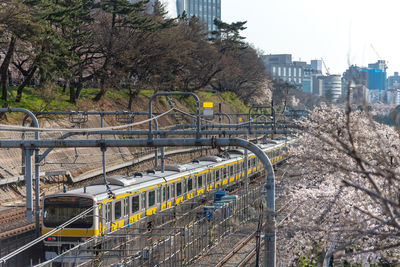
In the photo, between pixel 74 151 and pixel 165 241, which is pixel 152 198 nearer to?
pixel 165 241

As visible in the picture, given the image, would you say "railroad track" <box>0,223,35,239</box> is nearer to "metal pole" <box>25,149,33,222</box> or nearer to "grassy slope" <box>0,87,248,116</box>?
"metal pole" <box>25,149,33,222</box>

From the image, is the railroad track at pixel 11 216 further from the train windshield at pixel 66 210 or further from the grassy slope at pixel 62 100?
the grassy slope at pixel 62 100

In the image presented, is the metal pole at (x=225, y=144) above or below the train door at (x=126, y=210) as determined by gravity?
above

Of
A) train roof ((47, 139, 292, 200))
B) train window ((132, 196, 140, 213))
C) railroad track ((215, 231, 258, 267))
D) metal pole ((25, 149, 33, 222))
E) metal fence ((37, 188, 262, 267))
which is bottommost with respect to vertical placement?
railroad track ((215, 231, 258, 267))

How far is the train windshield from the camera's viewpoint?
1477cm

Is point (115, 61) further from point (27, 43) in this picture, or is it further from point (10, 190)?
point (10, 190)

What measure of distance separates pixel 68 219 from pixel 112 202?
1.34 m

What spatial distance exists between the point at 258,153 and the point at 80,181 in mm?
20844

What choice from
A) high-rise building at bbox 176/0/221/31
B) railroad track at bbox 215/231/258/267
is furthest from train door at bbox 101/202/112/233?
high-rise building at bbox 176/0/221/31

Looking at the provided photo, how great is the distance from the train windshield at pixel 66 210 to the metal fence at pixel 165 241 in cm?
87

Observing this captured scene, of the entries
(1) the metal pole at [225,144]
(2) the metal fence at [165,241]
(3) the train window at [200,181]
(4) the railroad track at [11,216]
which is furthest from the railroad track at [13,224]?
(1) the metal pole at [225,144]

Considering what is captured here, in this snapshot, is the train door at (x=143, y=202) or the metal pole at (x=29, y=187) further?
the train door at (x=143, y=202)

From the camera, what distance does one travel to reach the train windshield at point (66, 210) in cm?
1477

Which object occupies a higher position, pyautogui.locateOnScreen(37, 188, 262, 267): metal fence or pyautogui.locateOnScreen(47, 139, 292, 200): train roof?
pyautogui.locateOnScreen(47, 139, 292, 200): train roof
